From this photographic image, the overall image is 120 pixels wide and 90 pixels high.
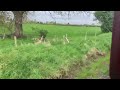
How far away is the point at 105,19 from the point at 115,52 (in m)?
0.43

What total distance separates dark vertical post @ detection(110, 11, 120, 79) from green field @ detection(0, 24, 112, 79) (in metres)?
0.06

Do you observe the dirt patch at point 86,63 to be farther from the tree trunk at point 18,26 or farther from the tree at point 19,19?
the tree trunk at point 18,26

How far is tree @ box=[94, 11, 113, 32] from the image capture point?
3.46 metres

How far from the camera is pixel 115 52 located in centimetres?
354

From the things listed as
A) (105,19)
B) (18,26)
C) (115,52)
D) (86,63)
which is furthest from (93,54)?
(18,26)

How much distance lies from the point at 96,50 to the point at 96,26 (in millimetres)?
302

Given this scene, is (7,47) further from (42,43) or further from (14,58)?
(42,43)

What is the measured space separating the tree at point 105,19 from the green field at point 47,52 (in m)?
0.08

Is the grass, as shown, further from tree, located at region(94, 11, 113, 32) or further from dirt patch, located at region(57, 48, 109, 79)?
tree, located at region(94, 11, 113, 32)

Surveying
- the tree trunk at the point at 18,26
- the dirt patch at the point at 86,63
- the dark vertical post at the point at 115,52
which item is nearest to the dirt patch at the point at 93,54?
the dirt patch at the point at 86,63

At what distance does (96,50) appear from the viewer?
11.9 ft

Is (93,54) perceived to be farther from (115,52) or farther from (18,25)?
(18,25)

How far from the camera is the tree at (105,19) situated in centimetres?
346
